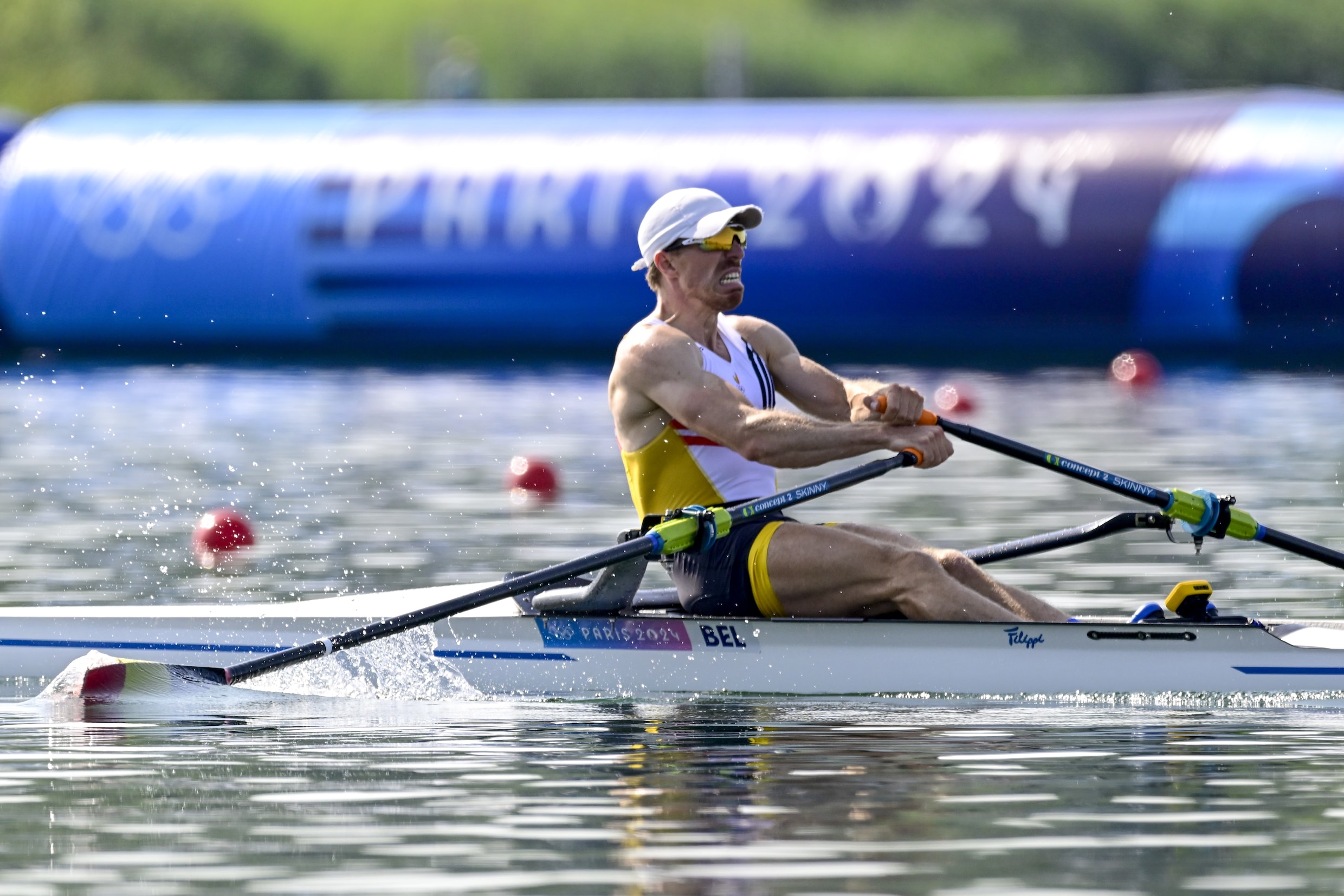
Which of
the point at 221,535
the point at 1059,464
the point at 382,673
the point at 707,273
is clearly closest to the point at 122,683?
the point at 382,673

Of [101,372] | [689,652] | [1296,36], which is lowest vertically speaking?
[689,652]

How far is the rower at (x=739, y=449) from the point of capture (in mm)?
8141

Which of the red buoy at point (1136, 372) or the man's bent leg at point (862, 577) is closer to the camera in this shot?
the man's bent leg at point (862, 577)

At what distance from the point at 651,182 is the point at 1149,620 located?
19.0 m

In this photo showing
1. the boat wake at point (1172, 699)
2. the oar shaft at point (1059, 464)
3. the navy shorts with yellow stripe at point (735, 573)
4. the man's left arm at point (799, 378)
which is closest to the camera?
the boat wake at point (1172, 699)

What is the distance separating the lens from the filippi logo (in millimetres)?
8102

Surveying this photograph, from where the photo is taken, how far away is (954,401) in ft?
67.8

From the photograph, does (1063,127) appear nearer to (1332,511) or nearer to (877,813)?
(1332,511)

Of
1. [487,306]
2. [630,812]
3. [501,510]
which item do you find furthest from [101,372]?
[630,812]

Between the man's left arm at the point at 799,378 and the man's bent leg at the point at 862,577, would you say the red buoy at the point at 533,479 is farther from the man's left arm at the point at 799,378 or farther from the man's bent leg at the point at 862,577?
the man's bent leg at the point at 862,577

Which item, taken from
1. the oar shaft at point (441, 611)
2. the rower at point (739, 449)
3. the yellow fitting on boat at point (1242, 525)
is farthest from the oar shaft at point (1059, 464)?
the oar shaft at point (441, 611)

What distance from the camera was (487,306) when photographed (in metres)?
27.3

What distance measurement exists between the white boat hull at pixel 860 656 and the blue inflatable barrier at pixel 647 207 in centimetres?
1672

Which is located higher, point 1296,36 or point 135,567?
point 1296,36
